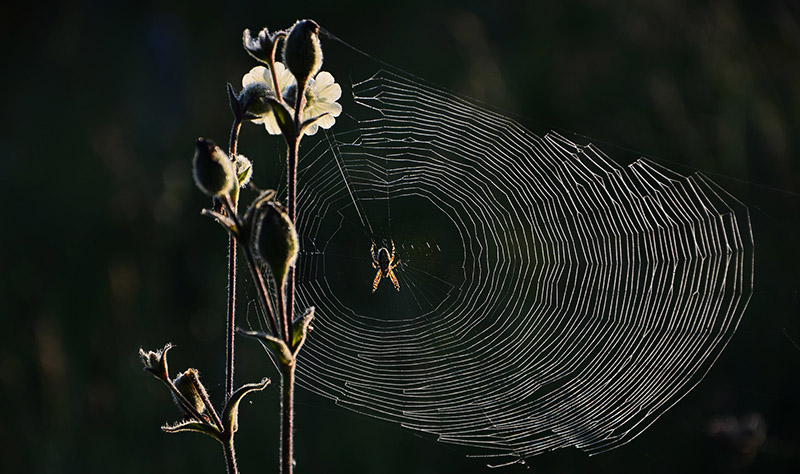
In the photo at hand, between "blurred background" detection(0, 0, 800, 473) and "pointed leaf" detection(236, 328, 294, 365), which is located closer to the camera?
"pointed leaf" detection(236, 328, 294, 365)

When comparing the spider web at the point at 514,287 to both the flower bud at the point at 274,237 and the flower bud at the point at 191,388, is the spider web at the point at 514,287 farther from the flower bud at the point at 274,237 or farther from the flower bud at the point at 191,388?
the flower bud at the point at 274,237

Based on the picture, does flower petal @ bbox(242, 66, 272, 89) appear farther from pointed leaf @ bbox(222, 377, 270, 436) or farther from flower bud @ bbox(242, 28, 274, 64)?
pointed leaf @ bbox(222, 377, 270, 436)

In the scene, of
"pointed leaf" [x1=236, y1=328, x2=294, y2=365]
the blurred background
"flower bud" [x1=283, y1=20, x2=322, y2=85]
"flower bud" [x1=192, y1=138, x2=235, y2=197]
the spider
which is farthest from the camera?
the spider

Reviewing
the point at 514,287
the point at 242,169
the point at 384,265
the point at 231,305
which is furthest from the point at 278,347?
the point at 514,287

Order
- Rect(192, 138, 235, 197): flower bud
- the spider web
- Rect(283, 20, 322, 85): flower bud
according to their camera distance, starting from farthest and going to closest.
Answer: the spider web → Rect(283, 20, 322, 85): flower bud → Rect(192, 138, 235, 197): flower bud

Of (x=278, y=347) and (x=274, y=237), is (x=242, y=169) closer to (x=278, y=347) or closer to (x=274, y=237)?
(x=274, y=237)

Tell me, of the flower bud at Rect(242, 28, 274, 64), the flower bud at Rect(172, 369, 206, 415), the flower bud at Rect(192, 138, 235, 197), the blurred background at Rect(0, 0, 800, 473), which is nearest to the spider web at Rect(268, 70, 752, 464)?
the blurred background at Rect(0, 0, 800, 473)

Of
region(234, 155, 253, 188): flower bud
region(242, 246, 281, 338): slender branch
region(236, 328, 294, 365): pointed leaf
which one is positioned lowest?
region(236, 328, 294, 365): pointed leaf
